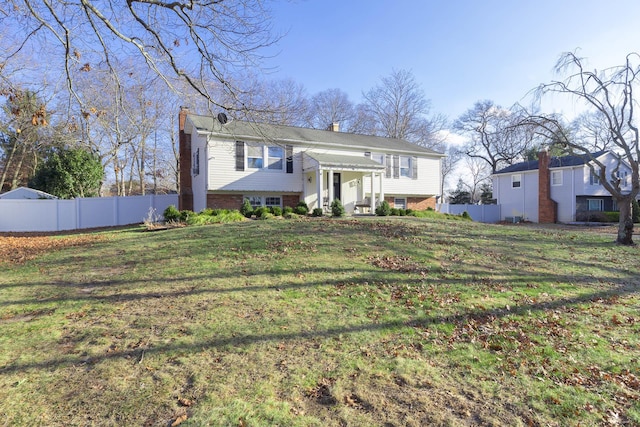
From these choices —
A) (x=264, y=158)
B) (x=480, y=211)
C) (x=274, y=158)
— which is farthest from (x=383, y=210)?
(x=480, y=211)

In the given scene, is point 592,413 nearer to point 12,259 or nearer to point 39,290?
point 39,290

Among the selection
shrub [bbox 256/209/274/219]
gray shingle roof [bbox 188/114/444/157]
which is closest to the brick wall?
gray shingle roof [bbox 188/114/444/157]

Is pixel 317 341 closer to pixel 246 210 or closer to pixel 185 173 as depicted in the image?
pixel 246 210

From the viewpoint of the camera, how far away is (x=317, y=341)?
3.90 meters

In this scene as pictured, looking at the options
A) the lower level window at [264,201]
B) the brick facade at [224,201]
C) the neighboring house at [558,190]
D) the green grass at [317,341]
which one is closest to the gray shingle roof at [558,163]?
the neighboring house at [558,190]

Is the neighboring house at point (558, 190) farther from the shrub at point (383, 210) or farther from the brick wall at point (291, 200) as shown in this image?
the brick wall at point (291, 200)

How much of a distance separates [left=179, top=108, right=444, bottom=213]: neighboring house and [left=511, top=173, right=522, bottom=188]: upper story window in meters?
11.1

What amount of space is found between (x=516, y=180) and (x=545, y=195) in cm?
318

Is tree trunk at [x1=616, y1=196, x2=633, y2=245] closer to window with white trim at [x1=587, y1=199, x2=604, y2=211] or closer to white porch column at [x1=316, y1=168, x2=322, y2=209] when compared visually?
white porch column at [x1=316, y1=168, x2=322, y2=209]

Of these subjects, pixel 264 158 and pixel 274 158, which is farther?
pixel 274 158

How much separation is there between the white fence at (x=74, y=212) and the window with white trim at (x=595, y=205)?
1201 inches

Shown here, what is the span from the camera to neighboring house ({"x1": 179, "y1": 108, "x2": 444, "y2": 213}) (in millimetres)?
17453

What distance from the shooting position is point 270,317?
175 inches

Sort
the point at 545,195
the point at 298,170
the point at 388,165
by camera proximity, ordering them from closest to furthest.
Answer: the point at 298,170
the point at 388,165
the point at 545,195
